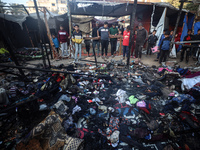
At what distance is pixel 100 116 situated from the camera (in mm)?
2375

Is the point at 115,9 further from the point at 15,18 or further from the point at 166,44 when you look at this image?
the point at 15,18

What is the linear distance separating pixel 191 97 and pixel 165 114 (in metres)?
0.97

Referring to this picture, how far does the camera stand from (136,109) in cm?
253

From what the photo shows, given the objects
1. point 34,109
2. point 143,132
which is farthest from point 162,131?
point 34,109

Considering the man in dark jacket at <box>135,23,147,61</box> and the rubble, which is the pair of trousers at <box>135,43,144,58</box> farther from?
the rubble

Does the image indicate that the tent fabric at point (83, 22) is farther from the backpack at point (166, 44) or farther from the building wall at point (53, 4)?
the building wall at point (53, 4)

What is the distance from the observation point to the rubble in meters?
1.74

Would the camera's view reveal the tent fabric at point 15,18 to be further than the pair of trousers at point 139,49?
Yes

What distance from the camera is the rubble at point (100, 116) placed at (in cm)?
174

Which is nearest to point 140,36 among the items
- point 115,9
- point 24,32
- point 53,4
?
point 115,9

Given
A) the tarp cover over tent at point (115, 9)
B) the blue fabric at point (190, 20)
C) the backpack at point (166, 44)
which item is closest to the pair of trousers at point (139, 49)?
the backpack at point (166, 44)

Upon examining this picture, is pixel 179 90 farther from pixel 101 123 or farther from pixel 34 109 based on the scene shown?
pixel 34 109

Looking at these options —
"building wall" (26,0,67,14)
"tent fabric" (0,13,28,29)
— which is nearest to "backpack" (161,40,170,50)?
"tent fabric" (0,13,28,29)

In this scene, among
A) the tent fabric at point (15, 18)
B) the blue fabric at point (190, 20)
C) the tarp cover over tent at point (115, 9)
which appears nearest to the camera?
the tarp cover over tent at point (115, 9)
